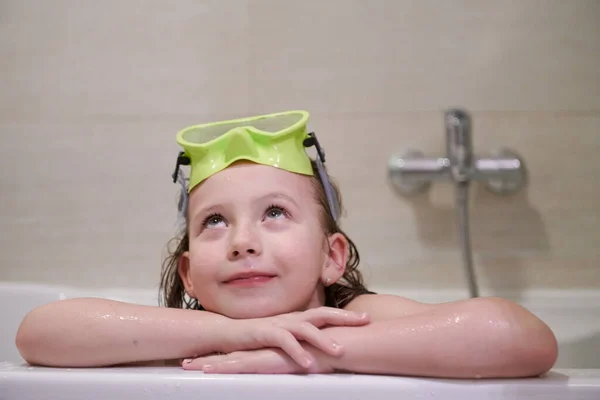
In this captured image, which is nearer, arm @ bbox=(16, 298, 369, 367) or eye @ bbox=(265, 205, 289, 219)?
arm @ bbox=(16, 298, 369, 367)

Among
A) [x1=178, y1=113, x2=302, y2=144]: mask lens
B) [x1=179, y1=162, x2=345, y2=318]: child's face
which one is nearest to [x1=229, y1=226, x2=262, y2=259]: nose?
[x1=179, y1=162, x2=345, y2=318]: child's face

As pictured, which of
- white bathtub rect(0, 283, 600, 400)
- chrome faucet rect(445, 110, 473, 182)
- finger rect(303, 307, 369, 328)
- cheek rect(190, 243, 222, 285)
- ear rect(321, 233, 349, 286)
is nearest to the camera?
white bathtub rect(0, 283, 600, 400)

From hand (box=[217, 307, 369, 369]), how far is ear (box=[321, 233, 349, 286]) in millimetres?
208

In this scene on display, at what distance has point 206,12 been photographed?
62.8 inches

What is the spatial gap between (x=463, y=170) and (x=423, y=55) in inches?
12.9

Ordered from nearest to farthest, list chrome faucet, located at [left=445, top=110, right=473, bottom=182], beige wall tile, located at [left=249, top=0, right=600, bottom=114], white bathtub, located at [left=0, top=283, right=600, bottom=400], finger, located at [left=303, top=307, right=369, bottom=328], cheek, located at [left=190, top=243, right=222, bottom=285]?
white bathtub, located at [left=0, top=283, right=600, bottom=400]
finger, located at [left=303, top=307, right=369, bottom=328]
cheek, located at [left=190, top=243, right=222, bottom=285]
chrome faucet, located at [left=445, top=110, right=473, bottom=182]
beige wall tile, located at [left=249, top=0, right=600, bottom=114]

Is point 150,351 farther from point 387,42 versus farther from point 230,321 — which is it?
point 387,42

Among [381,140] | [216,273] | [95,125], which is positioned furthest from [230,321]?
[95,125]

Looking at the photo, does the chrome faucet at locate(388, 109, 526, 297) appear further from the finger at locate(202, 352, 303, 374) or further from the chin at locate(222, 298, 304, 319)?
the finger at locate(202, 352, 303, 374)

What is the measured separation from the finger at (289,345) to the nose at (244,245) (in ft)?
0.45

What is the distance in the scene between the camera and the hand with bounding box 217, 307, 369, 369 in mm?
707

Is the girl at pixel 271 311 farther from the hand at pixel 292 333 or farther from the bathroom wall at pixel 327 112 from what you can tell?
the bathroom wall at pixel 327 112

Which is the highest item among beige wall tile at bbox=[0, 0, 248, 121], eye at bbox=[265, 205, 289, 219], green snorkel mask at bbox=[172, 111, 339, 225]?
beige wall tile at bbox=[0, 0, 248, 121]

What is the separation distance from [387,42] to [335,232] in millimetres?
743
